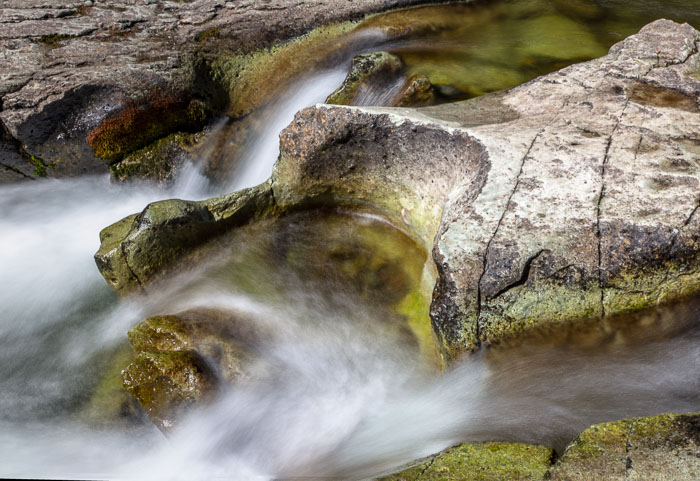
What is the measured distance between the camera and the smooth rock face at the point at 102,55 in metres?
5.96

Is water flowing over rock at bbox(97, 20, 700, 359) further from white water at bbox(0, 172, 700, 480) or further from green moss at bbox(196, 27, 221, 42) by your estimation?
green moss at bbox(196, 27, 221, 42)

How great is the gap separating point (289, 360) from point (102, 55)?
4.42 meters

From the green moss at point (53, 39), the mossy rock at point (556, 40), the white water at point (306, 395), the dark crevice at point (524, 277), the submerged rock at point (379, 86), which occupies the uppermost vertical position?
the green moss at point (53, 39)

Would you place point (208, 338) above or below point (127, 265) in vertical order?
below

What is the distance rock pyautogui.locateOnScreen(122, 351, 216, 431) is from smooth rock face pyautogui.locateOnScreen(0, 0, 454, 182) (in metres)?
3.16

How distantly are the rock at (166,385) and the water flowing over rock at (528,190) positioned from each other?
1.07 metres

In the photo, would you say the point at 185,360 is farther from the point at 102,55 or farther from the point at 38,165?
the point at 102,55

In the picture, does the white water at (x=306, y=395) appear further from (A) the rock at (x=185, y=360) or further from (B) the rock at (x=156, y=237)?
(B) the rock at (x=156, y=237)

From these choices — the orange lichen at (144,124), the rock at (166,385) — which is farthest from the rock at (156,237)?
the orange lichen at (144,124)

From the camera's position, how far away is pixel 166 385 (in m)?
3.84

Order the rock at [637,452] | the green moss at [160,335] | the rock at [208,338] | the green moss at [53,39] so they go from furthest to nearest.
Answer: the green moss at [53,39] → the green moss at [160,335] → the rock at [208,338] → the rock at [637,452]

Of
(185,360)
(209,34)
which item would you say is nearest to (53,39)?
(209,34)

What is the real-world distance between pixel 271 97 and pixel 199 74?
0.85 m

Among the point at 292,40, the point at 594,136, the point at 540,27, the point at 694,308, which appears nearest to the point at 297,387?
the point at 694,308
